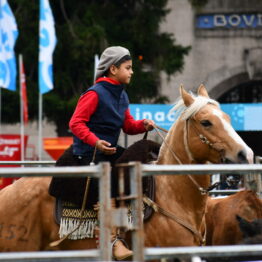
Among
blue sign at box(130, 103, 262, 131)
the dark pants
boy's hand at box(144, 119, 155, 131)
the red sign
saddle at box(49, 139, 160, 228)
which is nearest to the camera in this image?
saddle at box(49, 139, 160, 228)

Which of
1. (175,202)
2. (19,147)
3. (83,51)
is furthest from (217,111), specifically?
(83,51)

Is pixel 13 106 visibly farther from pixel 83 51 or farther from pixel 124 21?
pixel 124 21

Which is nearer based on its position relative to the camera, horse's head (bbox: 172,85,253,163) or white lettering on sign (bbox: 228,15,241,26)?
horse's head (bbox: 172,85,253,163)

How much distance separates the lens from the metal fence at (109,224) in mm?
4184

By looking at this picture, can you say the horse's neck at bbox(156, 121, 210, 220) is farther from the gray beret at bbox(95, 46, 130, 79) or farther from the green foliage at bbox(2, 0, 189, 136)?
the green foliage at bbox(2, 0, 189, 136)

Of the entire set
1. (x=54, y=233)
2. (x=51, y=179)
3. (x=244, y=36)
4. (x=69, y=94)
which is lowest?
(x=54, y=233)

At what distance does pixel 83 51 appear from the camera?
24531 mm

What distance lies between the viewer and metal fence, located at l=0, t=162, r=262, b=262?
418 centimetres

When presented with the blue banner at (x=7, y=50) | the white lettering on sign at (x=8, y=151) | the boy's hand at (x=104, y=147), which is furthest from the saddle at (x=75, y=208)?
the blue banner at (x=7, y=50)

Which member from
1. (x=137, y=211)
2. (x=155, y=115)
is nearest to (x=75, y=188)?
(x=137, y=211)

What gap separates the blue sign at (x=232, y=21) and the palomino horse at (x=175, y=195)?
22942mm

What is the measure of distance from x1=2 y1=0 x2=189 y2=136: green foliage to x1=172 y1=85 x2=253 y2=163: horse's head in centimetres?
1835

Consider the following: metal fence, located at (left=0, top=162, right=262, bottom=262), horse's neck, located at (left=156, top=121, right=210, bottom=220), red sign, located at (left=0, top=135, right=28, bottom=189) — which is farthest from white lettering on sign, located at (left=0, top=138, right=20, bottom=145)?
metal fence, located at (left=0, top=162, right=262, bottom=262)

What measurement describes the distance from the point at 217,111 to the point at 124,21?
1998 centimetres
